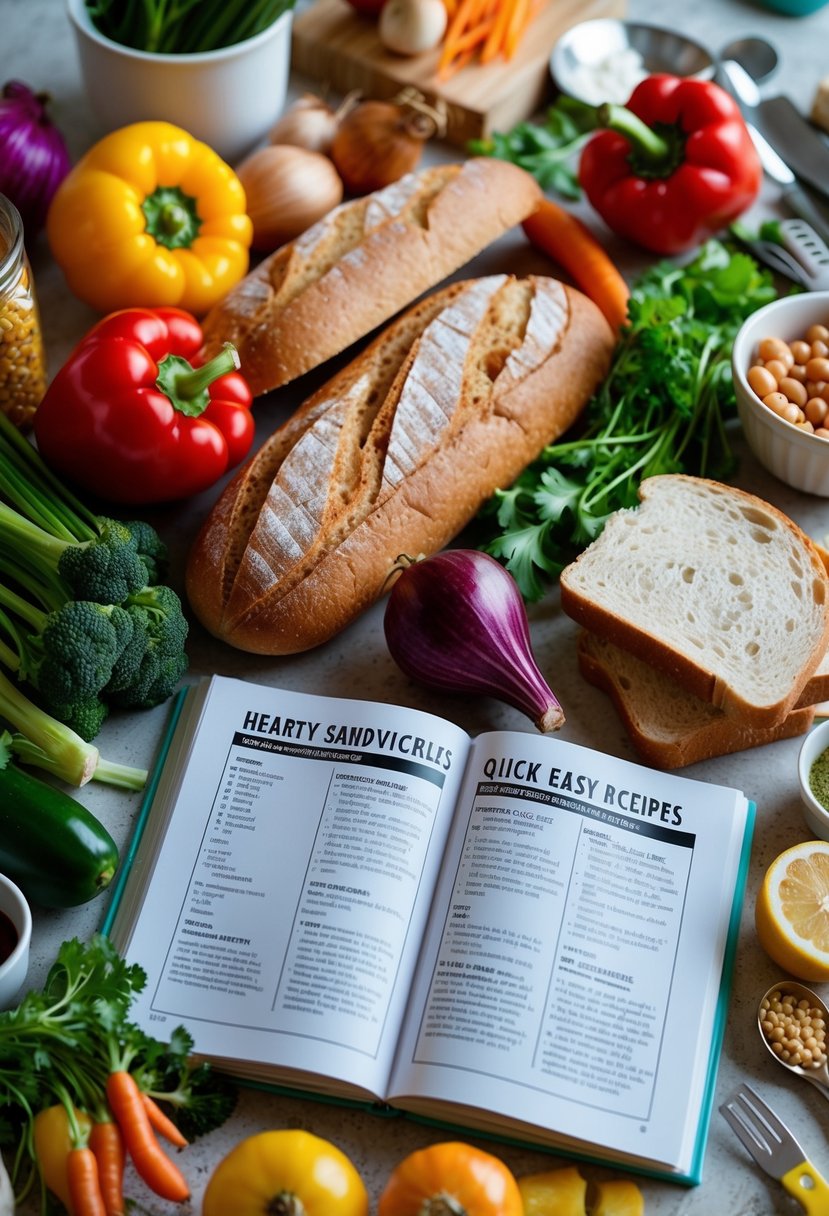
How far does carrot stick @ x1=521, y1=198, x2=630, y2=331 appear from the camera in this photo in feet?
6.36

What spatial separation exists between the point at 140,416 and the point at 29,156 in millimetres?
639

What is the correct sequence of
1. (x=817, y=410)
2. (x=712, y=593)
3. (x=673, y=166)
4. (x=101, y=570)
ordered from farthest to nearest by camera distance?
1. (x=673, y=166)
2. (x=817, y=410)
3. (x=712, y=593)
4. (x=101, y=570)

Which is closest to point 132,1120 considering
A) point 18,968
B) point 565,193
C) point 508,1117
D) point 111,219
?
point 18,968

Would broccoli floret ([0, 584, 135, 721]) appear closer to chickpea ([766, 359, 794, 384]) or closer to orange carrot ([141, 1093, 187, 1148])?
orange carrot ([141, 1093, 187, 1148])

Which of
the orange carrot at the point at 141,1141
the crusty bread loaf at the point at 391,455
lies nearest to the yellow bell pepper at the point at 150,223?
the crusty bread loaf at the point at 391,455

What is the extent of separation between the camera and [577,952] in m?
1.28

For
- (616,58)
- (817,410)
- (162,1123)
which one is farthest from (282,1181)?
(616,58)

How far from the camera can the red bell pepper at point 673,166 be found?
1.98m

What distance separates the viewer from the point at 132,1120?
3.62 feet

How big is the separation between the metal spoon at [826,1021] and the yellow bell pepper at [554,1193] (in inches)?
9.6

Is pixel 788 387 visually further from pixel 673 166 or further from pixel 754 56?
pixel 754 56

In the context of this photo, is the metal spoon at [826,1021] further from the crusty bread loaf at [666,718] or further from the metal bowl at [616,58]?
the metal bowl at [616,58]

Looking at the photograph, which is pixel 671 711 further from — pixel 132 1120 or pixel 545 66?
pixel 545 66

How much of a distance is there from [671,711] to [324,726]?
42cm
